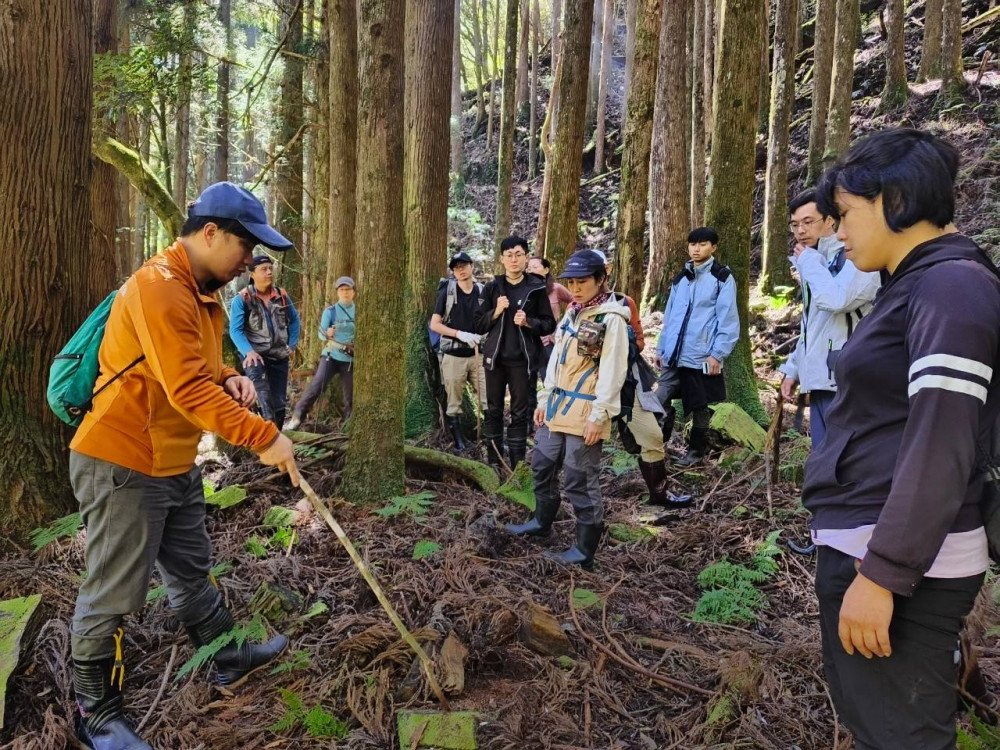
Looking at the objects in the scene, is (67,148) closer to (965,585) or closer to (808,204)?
(808,204)

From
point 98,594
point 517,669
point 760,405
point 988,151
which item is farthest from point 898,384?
point 988,151

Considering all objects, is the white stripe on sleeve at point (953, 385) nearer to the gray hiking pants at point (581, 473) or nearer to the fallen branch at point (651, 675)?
the fallen branch at point (651, 675)

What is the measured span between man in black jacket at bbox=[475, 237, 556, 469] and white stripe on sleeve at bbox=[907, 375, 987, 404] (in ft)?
15.6

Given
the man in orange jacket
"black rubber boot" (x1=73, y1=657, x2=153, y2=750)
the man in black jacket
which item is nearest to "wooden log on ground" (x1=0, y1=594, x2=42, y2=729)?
"black rubber boot" (x1=73, y1=657, x2=153, y2=750)

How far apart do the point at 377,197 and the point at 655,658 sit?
353cm

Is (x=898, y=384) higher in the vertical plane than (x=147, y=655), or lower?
higher

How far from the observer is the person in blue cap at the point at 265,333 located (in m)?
6.79

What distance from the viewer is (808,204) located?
4.17 m

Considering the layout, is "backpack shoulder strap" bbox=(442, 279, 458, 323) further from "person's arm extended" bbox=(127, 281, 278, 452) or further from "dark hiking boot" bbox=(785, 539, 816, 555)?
"person's arm extended" bbox=(127, 281, 278, 452)

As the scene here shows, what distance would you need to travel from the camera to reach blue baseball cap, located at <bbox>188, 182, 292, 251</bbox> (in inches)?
110

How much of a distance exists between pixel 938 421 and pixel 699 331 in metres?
4.92

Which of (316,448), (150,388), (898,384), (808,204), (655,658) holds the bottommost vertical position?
(655,658)

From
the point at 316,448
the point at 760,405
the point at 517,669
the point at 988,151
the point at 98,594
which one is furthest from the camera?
the point at 988,151

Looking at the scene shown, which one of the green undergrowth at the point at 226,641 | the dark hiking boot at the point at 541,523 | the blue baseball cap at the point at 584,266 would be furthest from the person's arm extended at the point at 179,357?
the dark hiking boot at the point at 541,523
